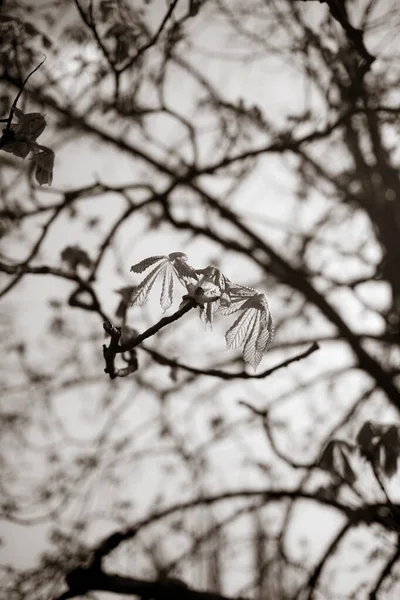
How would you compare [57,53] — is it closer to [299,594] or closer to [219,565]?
[299,594]

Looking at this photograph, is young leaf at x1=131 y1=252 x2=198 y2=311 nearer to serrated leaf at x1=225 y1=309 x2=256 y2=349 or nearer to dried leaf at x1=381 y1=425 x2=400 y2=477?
serrated leaf at x1=225 y1=309 x2=256 y2=349

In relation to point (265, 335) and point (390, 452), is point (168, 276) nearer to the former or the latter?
point (265, 335)

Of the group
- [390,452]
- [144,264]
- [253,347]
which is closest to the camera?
[144,264]

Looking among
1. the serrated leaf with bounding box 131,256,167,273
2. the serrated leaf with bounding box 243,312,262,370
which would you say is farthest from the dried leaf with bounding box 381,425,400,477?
the serrated leaf with bounding box 131,256,167,273

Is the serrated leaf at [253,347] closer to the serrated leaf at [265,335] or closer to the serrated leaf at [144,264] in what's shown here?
the serrated leaf at [265,335]

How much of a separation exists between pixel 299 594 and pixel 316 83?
4.76 meters

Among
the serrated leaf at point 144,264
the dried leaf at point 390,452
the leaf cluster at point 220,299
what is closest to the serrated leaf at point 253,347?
the leaf cluster at point 220,299

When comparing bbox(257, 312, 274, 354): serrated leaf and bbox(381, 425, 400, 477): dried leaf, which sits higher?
bbox(257, 312, 274, 354): serrated leaf

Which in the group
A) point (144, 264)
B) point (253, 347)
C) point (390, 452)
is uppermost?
point (144, 264)

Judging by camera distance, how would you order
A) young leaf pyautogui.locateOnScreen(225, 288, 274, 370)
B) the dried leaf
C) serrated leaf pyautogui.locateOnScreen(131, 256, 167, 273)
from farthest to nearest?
the dried leaf → young leaf pyautogui.locateOnScreen(225, 288, 274, 370) → serrated leaf pyautogui.locateOnScreen(131, 256, 167, 273)

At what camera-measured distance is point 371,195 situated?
519 cm

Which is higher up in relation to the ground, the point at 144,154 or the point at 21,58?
the point at 144,154

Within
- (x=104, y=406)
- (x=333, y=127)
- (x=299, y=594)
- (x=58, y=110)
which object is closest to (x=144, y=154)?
(x=58, y=110)

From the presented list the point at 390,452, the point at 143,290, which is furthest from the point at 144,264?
the point at 390,452
